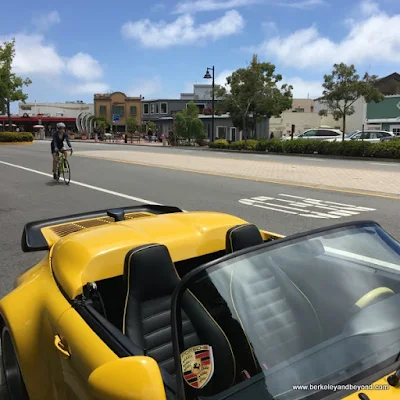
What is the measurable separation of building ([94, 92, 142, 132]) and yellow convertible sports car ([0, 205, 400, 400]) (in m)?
85.2

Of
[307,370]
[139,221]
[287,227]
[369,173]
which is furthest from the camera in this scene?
[369,173]

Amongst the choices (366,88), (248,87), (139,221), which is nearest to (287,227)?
(139,221)

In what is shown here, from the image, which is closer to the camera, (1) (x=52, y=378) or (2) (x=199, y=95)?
(1) (x=52, y=378)

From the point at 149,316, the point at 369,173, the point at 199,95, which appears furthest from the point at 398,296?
the point at 199,95

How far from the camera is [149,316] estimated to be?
2381mm

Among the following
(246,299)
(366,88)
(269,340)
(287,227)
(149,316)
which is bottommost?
(287,227)

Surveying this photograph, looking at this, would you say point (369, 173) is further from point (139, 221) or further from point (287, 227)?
point (139, 221)

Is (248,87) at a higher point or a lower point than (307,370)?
higher

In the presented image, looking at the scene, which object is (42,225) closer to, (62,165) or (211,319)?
(211,319)

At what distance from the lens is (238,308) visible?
187 cm

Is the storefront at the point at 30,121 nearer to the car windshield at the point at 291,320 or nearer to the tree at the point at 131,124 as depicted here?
the tree at the point at 131,124

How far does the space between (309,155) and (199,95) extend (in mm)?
51494

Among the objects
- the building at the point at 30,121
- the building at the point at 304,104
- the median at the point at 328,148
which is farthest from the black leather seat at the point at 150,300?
the building at the point at 304,104

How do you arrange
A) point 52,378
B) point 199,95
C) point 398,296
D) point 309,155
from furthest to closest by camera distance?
1. point 199,95
2. point 309,155
3. point 52,378
4. point 398,296
